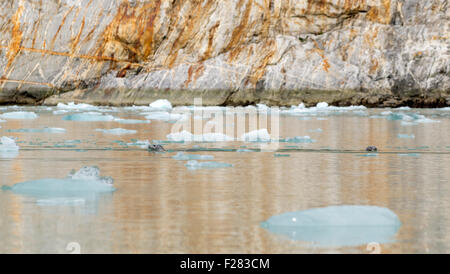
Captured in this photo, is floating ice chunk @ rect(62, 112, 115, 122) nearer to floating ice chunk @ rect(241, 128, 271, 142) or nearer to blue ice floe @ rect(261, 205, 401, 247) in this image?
floating ice chunk @ rect(241, 128, 271, 142)

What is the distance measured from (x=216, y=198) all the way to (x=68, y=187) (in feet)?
3.93

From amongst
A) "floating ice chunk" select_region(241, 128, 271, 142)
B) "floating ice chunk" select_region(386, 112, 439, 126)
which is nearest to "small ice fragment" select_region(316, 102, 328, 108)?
"floating ice chunk" select_region(386, 112, 439, 126)

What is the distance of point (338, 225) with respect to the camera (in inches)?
175

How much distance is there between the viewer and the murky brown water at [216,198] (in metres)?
4.07

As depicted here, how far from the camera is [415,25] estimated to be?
102ft

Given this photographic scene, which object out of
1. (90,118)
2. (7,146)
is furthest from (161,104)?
(7,146)

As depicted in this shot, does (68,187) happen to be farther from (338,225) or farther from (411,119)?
(411,119)

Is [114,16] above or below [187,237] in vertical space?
above

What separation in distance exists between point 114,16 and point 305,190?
1119 inches

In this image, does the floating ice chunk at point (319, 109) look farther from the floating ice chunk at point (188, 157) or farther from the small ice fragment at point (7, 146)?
the floating ice chunk at point (188, 157)

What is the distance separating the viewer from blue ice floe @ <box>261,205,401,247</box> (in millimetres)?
4172

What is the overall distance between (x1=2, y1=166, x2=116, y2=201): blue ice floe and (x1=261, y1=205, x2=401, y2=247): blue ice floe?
178cm
